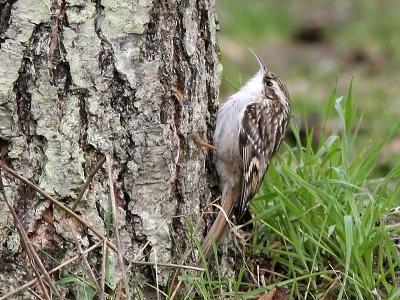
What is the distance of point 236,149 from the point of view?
15.0 ft

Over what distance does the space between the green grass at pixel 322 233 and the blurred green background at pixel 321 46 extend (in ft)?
11.3

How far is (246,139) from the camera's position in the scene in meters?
4.71

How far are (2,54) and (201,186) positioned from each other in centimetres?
111

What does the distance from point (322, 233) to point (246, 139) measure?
904 mm

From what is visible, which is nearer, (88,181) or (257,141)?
(88,181)

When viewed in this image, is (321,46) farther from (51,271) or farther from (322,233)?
(51,271)

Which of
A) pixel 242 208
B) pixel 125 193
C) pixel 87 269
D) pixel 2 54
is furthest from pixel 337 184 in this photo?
pixel 2 54

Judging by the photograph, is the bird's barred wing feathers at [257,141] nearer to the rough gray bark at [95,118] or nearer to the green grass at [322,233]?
the green grass at [322,233]

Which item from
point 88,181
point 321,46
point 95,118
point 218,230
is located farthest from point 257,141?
point 321,46

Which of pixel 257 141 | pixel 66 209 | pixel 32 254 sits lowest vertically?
pixel 257 141

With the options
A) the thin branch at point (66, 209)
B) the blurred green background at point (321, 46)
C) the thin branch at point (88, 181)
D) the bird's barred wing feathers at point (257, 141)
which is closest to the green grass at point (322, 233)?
the bird's barred wing feathers at point (257, 141)

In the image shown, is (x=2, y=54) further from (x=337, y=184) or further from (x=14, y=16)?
(x=337, y=184)

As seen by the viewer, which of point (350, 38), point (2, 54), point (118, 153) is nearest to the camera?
point (2, 54)

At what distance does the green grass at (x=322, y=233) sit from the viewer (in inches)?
151
